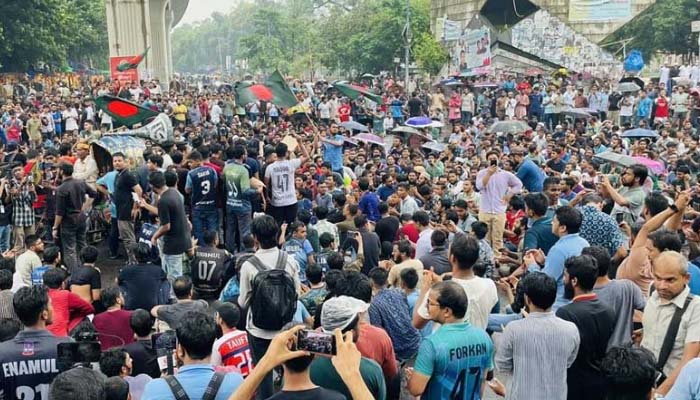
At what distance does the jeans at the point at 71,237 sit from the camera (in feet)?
33.1

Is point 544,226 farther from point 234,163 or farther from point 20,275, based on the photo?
point 20,275

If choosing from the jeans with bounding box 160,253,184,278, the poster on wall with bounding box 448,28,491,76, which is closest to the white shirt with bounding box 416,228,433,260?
the jeans with bounding box 160,253,184,278

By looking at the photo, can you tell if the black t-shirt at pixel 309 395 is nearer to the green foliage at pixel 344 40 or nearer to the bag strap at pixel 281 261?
the bag strap at pixel 281 261

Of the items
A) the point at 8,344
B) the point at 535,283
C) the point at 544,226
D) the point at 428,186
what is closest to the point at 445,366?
the point at 535,283

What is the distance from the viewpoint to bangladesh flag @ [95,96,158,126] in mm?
12984

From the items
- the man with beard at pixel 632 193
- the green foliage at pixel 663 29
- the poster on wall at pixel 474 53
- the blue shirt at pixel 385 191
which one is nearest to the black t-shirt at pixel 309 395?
the man with beard at pixel 632 193

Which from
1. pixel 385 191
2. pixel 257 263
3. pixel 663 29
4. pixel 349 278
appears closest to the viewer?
pixel 349 278

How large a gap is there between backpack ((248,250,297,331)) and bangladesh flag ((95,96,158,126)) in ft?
28.5

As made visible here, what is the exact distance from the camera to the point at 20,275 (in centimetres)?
792

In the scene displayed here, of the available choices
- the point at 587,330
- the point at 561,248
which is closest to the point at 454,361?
the point at 587,330

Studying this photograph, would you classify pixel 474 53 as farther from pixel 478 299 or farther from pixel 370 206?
pixel 478 299

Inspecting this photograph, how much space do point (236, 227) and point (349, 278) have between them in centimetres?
→ 550

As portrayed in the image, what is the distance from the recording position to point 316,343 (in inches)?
135

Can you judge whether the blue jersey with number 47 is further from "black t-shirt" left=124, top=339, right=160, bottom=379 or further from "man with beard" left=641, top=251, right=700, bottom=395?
"black t-shirt" left=124, top=339, right=160, bottom=379
